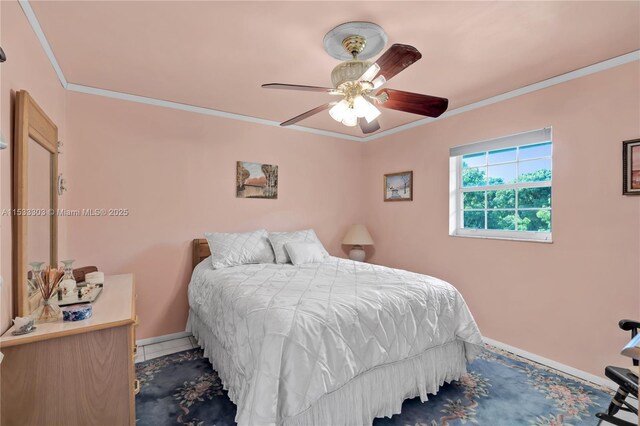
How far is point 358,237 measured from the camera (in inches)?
161

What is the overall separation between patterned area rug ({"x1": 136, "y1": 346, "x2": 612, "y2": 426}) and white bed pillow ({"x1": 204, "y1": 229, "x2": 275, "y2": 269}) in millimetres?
904

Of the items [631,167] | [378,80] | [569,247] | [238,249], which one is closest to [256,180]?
[238,249]

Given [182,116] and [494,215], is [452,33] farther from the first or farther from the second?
[182,116]

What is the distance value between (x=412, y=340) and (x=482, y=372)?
1.00 meters

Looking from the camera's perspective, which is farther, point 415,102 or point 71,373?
point 415,102

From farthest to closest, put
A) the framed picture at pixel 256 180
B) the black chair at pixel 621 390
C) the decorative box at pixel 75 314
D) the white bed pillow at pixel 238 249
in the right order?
the framed picture at pixel 256 180 → the white bed pillow at pixel 238 249 → the black chair at pixel 621 390 → the decorative box at pixel 75 314

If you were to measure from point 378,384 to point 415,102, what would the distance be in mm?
1766

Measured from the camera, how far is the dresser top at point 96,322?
1271mm

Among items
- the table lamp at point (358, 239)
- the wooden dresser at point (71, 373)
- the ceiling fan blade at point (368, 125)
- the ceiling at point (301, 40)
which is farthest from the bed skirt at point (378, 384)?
the ceiling at point (301, 40)

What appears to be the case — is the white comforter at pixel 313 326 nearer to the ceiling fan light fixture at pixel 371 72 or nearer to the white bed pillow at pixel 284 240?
the white bed pillow at pixel 284 240

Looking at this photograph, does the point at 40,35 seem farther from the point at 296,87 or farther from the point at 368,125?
the point at 368,125

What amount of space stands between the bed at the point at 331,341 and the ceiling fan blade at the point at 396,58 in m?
1.34

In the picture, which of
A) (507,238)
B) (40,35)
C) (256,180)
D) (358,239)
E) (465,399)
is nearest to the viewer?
(40,35)

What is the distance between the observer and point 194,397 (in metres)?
2.12
